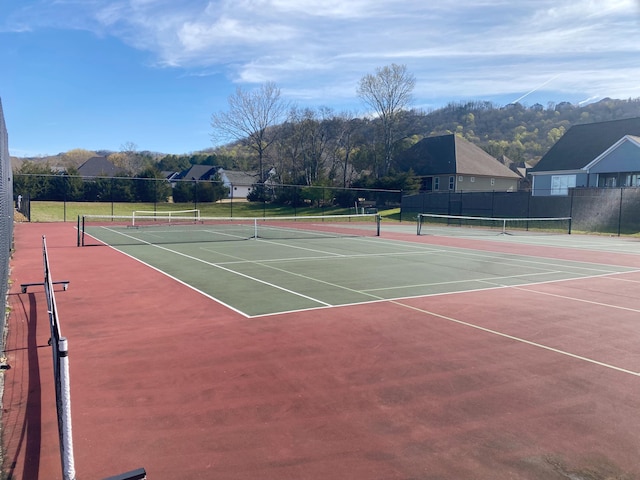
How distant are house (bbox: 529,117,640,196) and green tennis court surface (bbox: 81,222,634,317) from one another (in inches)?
1057

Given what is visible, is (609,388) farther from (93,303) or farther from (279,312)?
(93,303)

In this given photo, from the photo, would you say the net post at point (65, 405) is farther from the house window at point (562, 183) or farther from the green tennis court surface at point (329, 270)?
the house window at point (562, 183)

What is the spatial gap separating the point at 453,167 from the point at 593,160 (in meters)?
15.1

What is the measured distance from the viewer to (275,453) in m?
3.87

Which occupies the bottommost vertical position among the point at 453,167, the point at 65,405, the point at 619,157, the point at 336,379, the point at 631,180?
the point at 336,379

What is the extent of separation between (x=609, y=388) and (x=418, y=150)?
58.6 metres

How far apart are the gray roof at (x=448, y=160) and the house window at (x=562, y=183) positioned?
35.6 ft

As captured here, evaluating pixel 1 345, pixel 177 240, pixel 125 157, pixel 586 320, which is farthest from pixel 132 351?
pixel 125 157

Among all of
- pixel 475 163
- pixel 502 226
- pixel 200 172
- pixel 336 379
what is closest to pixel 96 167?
pixel 200 172

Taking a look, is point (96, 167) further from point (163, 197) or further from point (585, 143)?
point (585, 143)

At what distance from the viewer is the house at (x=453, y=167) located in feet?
183

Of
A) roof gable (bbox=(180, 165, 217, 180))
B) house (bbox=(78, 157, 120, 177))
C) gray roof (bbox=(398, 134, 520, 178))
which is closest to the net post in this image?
gray roof (bbox=(398, 134, 520, 178))

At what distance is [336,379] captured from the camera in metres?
5.43

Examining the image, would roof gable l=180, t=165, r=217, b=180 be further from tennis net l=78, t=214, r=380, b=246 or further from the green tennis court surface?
the green tennis court surface
